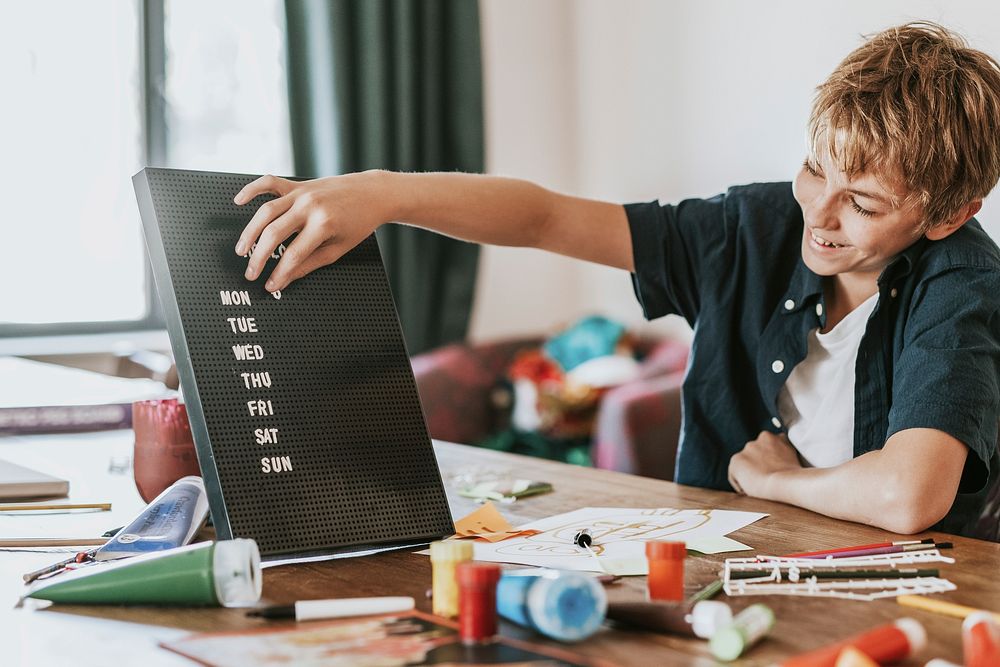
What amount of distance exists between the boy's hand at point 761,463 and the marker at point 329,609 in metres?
0.56

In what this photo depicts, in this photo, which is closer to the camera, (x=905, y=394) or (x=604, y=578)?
(x=604, y=578)

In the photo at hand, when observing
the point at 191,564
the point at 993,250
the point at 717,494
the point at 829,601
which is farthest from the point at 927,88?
the point at 191,564

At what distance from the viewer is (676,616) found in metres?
0.71

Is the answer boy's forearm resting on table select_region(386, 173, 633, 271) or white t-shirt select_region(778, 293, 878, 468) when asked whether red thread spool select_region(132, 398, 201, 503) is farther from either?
white t-shirt select_region(778, 293, 878, 468)

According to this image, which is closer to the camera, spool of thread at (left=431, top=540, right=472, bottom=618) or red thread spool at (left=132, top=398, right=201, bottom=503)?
spool of thread at (left=431, top=540, right=472, bottom=618)

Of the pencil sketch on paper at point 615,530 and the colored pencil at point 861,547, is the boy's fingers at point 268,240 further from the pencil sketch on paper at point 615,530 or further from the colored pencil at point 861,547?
the colored pencil at point 861,547

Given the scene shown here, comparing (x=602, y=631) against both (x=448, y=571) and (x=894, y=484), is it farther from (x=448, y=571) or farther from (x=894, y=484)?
(x=894, y=484)

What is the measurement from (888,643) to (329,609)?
0.39 metres

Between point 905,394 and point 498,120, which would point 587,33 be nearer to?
point 498,120

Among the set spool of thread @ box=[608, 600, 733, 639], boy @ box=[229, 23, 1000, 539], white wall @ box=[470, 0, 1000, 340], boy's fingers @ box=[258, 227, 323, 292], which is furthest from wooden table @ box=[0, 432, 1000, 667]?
white wall @ box=[470, 0, 1000, 340]

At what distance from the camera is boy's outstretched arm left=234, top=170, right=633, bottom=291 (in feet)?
3.25

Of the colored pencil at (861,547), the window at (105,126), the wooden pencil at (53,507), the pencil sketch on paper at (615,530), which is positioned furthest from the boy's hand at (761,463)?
the window at (105,126)

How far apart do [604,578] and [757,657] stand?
183 mm

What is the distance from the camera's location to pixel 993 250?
124cm
